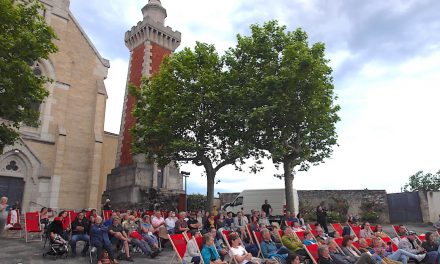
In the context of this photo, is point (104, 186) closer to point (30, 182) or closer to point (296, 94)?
point (30, 182)

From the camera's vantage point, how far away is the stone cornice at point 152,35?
29.4 metres

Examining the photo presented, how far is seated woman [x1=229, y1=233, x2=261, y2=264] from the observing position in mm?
8227

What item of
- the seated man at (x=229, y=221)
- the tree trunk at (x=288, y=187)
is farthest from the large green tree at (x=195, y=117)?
the seated man at (x=229, y=221)

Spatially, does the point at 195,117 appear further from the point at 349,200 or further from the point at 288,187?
the point at 349,200

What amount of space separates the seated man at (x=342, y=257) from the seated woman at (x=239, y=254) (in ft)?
6.47

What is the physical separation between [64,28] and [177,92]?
11260 mm

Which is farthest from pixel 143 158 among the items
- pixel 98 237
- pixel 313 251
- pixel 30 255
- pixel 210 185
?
pixel 313 251

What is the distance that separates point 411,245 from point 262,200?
48.1ft

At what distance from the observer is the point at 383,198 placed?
25.8 m

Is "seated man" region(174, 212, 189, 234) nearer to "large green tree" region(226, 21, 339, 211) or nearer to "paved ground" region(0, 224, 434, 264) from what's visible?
"paved ground" region(0, 224, 434, 264)

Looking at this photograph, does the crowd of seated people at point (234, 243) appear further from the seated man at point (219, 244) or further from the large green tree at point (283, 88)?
the large green tree at point (283, 88)

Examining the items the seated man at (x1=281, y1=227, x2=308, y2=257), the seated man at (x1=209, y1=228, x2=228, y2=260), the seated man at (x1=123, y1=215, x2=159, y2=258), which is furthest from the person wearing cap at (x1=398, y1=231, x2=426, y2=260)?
the seated man at (x1=123, y1=215, x2=159, y2=258)

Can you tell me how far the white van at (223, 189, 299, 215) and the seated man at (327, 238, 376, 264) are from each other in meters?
14.3

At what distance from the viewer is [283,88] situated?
17.7 metres
